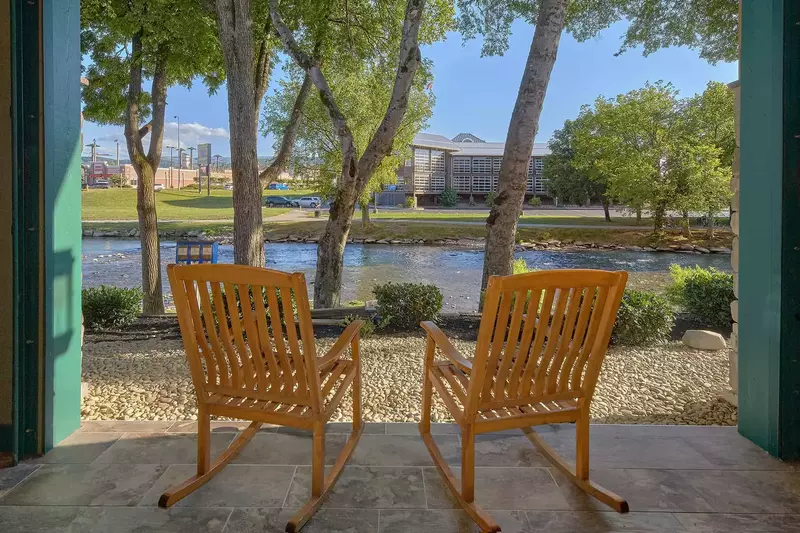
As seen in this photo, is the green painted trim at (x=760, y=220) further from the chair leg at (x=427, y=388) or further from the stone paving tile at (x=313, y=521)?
the stone paving tile at (x=313, y=521)

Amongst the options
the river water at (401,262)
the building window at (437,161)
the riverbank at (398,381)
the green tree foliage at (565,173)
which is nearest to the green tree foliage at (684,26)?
the riverbank at (398,381)

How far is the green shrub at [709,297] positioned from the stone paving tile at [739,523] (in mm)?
4162

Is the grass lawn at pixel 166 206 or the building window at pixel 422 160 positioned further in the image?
the building window at pixel 422 160

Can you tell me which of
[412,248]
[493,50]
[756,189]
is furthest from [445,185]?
[756,189]

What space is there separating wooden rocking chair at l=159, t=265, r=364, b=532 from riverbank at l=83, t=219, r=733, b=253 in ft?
66.7

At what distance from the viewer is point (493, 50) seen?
7.86 meters

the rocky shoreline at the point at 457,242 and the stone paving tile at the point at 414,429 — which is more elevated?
the rocky shoreline at the point at 457,242

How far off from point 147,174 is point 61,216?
6.29 m

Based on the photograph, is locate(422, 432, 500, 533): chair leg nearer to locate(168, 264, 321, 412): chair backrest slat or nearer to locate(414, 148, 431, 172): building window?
locate(168, 264, 321, 412): chair backrest slat

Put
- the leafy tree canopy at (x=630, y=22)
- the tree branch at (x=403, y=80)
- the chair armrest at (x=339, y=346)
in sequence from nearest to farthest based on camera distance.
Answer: the chair armrest at (x=339, y=346) → the tree branch at (x=403, y=80) → the leafy tree canopy at (x=630, y=22)

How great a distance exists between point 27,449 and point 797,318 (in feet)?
9.87

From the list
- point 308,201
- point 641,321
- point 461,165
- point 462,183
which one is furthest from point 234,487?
point 462,183

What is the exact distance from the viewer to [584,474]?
1973 mm

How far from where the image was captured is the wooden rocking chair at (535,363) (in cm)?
172
